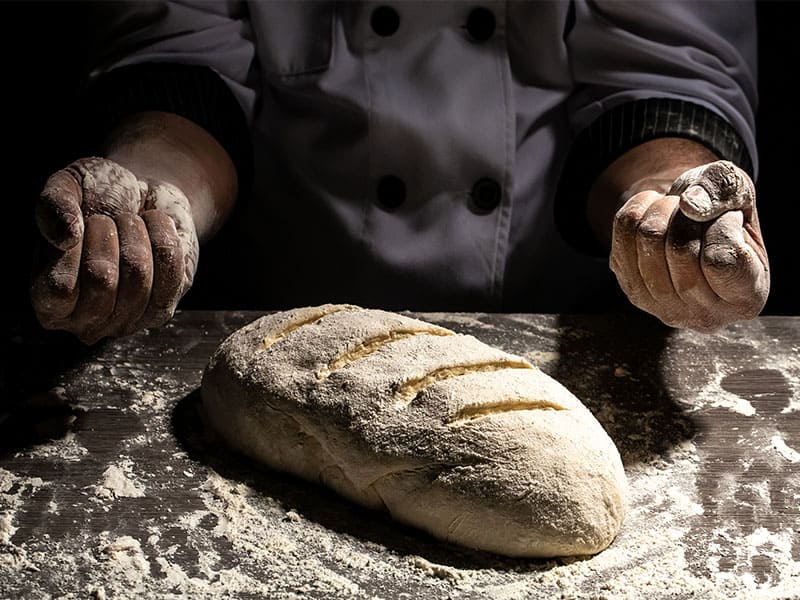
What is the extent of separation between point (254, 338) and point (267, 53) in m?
0.79

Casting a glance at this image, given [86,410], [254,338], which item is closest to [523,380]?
[254,338]

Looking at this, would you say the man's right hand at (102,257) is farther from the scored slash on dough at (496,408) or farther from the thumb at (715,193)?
the thumb at (715,193)

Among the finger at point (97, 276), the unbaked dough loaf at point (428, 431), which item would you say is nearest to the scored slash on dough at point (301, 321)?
the unbaked dough loaf at point (428, 431)

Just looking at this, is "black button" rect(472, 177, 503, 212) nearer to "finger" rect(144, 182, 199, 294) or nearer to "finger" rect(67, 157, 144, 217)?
"finger" rect(144, 182, 199, 294)

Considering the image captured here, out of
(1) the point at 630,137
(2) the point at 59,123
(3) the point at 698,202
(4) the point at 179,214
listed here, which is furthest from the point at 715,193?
(2) the point at 59,123

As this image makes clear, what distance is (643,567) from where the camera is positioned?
129cm

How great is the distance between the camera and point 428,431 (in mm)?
1356

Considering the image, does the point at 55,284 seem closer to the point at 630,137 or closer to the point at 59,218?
the point at 59,218

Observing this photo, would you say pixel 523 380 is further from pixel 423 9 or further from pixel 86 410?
pixel 423 9

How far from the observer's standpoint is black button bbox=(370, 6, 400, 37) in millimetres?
2020

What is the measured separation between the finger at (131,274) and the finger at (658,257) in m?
0.79

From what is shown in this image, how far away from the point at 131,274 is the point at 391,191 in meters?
0.82

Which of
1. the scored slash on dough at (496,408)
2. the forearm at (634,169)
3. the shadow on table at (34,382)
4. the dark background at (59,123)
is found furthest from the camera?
the dark background at (59,123)

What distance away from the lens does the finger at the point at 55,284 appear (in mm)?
1386
